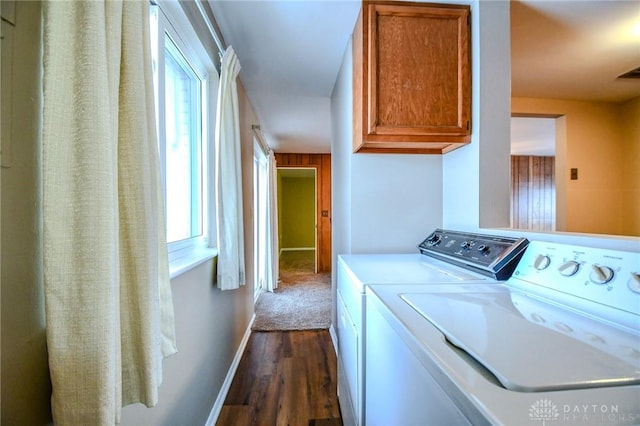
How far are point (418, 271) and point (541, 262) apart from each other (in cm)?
41

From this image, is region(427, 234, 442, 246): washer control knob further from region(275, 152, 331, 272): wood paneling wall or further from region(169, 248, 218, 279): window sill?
region(275, 152, 331, 272): wood paneling wall

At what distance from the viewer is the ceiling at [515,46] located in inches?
57.1

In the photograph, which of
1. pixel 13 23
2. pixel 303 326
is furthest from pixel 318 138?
pixel 13 23

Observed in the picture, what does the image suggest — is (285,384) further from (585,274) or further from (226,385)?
(585,274)

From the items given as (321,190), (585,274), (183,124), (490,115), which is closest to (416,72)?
(490,115)

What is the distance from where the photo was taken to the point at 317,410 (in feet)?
5.17

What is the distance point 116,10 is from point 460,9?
1.58m

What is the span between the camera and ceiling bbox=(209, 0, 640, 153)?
145 cm

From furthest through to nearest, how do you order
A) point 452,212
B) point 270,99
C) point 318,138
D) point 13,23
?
point 318,138 → point 270,99 → point 452,212 → point 13,23

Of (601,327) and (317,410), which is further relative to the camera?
(317,410)

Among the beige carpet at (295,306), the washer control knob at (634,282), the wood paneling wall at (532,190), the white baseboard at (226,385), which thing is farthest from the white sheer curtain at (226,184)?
the wood paneling wall at (532,190)

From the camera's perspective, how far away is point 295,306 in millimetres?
3211

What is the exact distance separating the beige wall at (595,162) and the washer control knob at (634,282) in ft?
7.81

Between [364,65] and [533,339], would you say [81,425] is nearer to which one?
[533,339]
